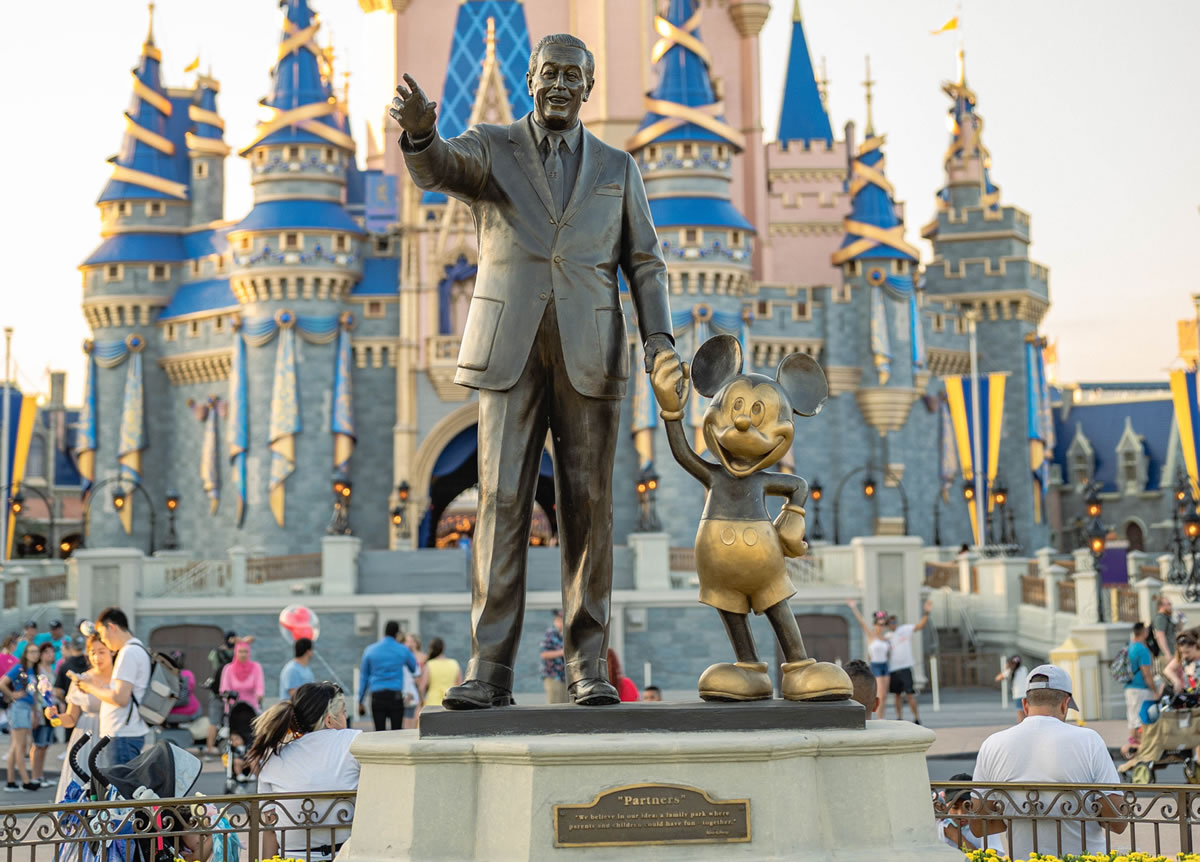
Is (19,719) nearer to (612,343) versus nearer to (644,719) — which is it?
(612,343)

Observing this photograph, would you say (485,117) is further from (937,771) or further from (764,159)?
(937,771)

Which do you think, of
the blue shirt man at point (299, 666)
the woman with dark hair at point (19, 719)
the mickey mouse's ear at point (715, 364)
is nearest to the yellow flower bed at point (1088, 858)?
the mickey mouse's ear at point (715, 364)

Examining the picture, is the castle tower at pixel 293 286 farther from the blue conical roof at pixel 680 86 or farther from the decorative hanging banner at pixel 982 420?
the decorative hanging banner at pixel 982 420

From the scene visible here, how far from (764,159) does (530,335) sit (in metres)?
41.2

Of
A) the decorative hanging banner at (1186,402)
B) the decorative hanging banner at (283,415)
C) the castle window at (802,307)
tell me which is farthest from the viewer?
the castle window at (802,307)

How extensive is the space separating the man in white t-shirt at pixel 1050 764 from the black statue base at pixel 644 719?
108 centimetres

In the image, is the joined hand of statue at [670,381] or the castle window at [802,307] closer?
the joined hand of statue at [670,381]

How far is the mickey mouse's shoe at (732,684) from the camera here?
5012 millimetres

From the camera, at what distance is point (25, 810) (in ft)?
17.6

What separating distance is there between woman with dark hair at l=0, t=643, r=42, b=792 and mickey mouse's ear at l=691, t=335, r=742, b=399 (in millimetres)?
9523

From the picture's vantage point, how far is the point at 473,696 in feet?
16.6

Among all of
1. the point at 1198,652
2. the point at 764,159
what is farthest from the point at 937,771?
the point at 764,159

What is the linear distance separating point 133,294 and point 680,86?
47.7 feet

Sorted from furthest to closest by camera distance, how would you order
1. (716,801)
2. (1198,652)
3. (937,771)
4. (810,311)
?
1. (810,311)
2. (937,771)
3. (1198,652)
4. (716,801)
